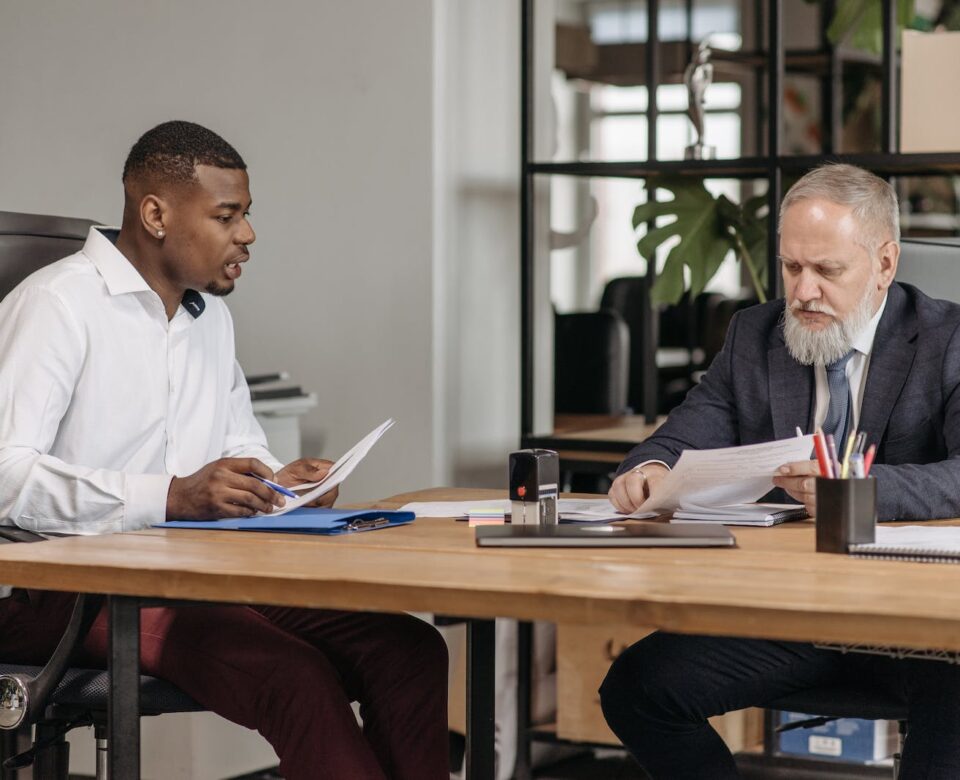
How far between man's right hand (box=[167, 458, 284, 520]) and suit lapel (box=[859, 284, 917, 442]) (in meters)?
0.85

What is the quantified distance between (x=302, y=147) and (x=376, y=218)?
0.78 feet

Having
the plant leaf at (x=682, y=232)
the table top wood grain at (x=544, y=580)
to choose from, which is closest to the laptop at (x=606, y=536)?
the table top wood grain at (x=544, y=580)

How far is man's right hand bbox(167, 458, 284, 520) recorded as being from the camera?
190 cm

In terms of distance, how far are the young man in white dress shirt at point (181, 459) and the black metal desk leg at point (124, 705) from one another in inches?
8.5

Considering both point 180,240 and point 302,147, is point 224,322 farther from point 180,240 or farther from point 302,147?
point 302,147

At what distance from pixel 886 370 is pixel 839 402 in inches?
3.5

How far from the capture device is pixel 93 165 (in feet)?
11.4

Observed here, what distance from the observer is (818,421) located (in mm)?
2229

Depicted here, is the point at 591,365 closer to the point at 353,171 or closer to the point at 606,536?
the point at 353,171

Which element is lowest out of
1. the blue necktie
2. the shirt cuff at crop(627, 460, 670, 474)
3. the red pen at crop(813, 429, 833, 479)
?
the shirt cuff at crop(627, 460, 670, 474)

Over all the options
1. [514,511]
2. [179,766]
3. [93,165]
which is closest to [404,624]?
[514,511]

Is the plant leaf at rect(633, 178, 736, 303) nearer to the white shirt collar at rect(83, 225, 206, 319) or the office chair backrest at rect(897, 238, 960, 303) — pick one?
the office chair backrest at rect(897, 238, 960, 303)

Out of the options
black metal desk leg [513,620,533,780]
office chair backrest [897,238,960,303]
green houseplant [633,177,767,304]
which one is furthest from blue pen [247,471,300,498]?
green houseplant [633,177,767,304]

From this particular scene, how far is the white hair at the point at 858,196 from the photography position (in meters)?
2.26
